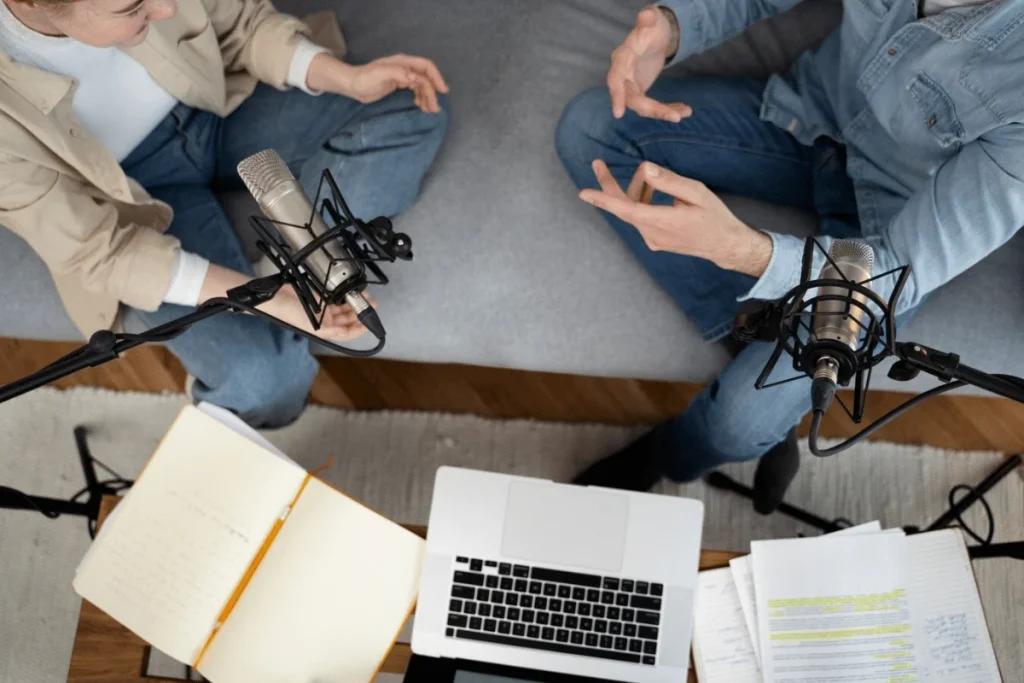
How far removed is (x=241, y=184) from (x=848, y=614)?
1079mm

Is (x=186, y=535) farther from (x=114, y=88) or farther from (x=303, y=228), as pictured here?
(x=114, y=88)

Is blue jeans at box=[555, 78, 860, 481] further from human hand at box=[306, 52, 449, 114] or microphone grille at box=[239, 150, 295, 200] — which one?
microphone grille at box=[239, 150, 295, 200]

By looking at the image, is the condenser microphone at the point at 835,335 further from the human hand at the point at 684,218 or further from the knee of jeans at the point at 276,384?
the knee of jeans at the point at 276,384

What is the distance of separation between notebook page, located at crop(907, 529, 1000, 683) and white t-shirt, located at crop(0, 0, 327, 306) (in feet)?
3.30

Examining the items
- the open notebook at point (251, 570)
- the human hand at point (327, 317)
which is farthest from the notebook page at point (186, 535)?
the human hand at point (327, 317)

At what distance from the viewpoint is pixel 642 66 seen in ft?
4.04

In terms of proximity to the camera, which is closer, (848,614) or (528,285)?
(848,614)

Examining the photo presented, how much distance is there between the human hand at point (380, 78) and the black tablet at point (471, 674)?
77cm

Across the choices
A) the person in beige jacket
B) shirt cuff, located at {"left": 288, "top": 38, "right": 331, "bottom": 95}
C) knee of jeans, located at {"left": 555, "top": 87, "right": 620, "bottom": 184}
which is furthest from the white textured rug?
shirt cuff, located at {"left": 288, "top": 38, "right": 331, "bottom": 95}

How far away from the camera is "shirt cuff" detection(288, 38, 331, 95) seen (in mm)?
1300

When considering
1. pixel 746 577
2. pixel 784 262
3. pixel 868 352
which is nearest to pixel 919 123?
pixel 784 262

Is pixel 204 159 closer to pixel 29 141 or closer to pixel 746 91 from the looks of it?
pixel 29 141

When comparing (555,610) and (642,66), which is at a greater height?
(642,66)

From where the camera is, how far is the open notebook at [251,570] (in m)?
1.02
